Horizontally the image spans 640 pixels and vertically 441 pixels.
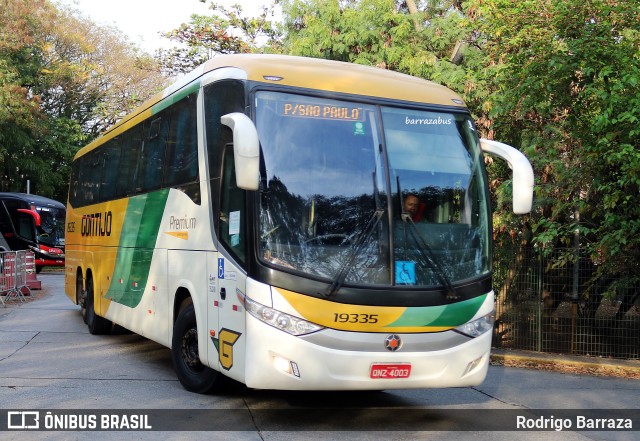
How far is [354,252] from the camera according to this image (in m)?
7.02

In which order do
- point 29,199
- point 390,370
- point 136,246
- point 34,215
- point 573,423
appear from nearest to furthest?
point 390,370 → point 573,423 → point 136,246 → point 34,215 → point 29,199

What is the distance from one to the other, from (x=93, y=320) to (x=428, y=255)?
28.2 ft

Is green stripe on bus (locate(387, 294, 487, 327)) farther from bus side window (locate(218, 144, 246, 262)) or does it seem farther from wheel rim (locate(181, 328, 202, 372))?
wheel rim (locate(181, 328, 202, 372))

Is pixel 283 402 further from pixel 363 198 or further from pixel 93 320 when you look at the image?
pixel 93 320

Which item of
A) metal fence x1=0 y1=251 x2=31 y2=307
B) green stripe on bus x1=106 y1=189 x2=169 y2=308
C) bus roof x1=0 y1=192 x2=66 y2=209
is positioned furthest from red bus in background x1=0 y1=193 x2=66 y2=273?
green stripe on bus x1=106 y1=189 x2=169 y2=308

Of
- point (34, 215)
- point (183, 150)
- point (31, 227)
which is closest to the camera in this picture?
point (183, 150)

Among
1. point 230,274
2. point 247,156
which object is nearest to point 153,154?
point 230,274

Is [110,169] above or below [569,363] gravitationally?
above

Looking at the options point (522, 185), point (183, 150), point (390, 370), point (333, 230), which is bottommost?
point (390, 370)

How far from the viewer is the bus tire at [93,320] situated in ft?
45.7

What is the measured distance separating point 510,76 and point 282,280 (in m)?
7.93

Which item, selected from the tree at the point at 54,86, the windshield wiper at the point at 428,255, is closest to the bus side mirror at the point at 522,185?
the windshield wiper at the point at 428,255

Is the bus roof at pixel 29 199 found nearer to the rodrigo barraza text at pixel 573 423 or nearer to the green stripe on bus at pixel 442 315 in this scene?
the rodrigo barraza text at pixel 573 423

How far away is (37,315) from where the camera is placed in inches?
663
